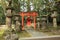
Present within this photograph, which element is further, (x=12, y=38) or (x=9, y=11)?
(x=9, y=11)

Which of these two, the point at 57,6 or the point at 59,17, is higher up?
the point at 57,6

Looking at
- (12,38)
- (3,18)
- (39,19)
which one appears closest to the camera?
(12,38)

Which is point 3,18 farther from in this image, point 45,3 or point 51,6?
point 51,6

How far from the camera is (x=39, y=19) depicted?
24125mm

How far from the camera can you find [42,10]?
92.6 feet

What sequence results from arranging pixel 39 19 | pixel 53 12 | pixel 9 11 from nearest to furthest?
pixel 9 11 → pixel 53 12 → pixel 39 19

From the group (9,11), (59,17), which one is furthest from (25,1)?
(9,11)

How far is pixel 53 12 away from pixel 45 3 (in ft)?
18.0

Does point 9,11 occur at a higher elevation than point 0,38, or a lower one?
higher

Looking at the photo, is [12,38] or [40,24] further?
[40,24]

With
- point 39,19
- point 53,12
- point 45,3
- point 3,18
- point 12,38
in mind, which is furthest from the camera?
point 3,18

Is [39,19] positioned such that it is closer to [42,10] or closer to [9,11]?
[42,10]

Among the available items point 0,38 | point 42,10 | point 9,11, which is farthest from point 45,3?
point 0,38

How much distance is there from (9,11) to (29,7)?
633 inches
